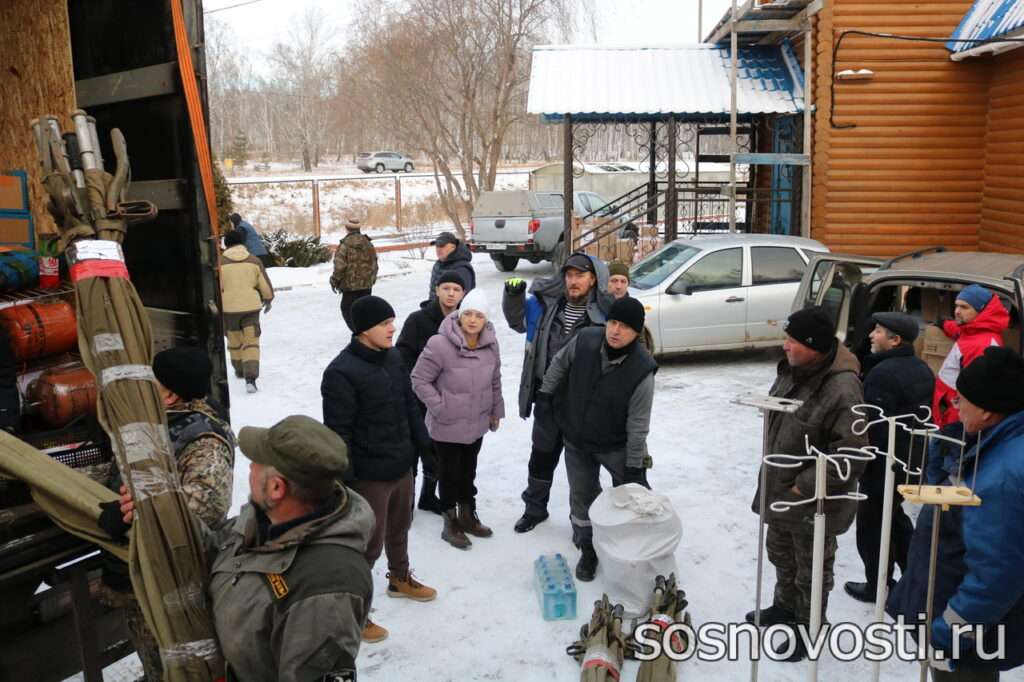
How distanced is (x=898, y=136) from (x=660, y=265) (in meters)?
4.43

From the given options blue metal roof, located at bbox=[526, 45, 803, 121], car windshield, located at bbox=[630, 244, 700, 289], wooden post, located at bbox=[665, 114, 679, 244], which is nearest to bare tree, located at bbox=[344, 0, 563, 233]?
blue metal roof, located at bbox=[526, 45, 803, 121]

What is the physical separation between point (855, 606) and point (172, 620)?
3718 mm

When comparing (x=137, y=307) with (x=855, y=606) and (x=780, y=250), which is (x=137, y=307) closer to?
(x=855, y=606)

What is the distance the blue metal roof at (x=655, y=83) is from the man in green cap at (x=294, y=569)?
11462 mm

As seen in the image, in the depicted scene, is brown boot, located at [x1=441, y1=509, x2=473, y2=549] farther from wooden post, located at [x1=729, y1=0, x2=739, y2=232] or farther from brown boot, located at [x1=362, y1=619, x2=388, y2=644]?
wooden post, located at [x1=729, y1=0, x2=739, y2=232]

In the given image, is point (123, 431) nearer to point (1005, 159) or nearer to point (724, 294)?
point (724, 294)

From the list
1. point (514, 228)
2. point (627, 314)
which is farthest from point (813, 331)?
point (514, 228)

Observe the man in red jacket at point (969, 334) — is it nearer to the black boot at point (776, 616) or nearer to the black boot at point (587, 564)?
the black boot at point (776, 616)

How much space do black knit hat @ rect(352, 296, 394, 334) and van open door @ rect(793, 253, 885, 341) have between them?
14.7 feet

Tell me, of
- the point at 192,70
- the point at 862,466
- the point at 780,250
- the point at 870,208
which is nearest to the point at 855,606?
the point at 862,466

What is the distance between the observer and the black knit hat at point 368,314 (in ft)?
14.0

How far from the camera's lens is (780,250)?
1016cm

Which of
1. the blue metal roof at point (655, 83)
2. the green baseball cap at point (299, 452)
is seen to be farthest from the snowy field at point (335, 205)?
the green baseball cap at point (299, 452)

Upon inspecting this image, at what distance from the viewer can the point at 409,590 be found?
481 centimetres
